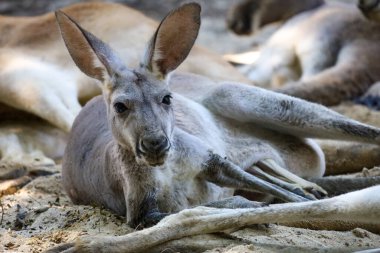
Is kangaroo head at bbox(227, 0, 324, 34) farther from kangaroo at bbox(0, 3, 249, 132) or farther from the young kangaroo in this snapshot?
the young kangaroo

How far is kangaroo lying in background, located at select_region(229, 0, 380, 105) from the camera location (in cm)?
701

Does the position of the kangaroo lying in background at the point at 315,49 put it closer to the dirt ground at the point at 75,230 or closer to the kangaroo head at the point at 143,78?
the dirt ground at the point at 75,230

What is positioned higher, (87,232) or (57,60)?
(87,232)

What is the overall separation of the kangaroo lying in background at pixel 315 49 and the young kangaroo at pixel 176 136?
166 centimetres

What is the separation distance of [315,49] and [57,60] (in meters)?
2.39

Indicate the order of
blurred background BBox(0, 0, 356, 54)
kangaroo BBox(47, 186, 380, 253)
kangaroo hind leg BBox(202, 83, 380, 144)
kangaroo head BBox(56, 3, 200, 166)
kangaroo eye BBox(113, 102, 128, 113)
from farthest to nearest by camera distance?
1. blurred background BBox(0, 0, 356, 54)
2. kangaroo hind leg BBox(202, 83, 380, 144)
3. kangaroo eye BBox(113, 102, 128, 113)
4. kangaroo head BBox(56, 3, 200, 166)
5. kangaroo BBox(47, 186, 380, 253)

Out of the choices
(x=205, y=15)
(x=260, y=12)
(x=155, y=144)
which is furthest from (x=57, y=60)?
(x=205, y=15)

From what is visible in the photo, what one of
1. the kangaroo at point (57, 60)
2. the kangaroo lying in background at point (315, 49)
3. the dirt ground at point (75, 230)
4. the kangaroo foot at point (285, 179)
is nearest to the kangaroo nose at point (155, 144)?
the dirt ground at point (75, 230)

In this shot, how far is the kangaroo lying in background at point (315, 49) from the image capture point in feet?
23.0

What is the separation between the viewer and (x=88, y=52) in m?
4.07

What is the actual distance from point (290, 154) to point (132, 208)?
1353 millimetres

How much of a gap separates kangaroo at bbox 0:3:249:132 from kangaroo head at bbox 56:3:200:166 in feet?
6.56

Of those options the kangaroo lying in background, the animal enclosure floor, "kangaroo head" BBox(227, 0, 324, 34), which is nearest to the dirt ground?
the animal enclosure floor

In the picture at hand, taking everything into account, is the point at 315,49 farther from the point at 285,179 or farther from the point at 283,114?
the point at 285,179
